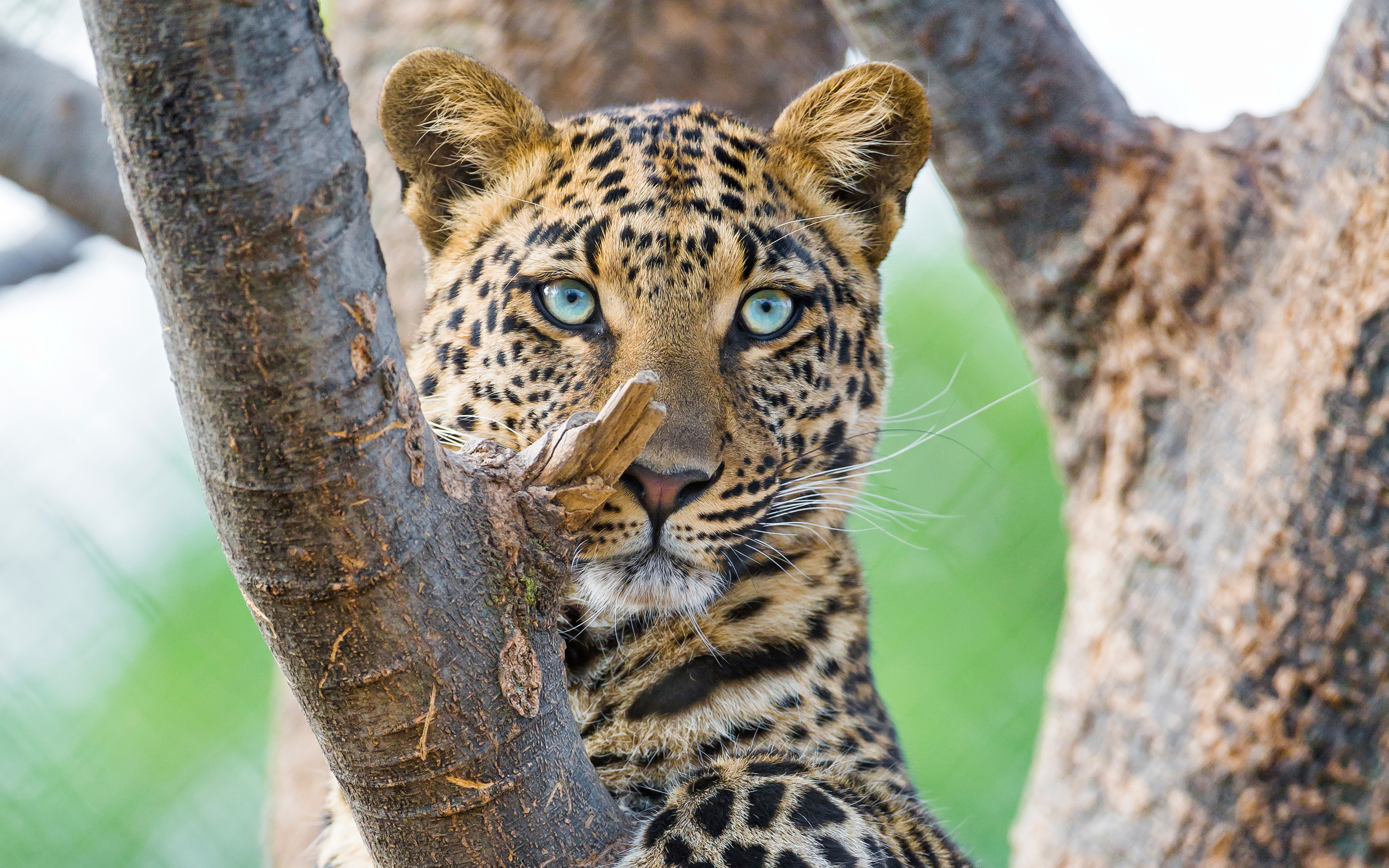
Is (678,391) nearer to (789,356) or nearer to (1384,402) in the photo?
(789,356)

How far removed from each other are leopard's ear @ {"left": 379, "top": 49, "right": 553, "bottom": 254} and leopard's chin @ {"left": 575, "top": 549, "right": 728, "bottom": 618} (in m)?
1.35

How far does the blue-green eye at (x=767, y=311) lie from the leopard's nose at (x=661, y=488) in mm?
623

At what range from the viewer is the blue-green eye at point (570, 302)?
317cm

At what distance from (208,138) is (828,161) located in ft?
7.95

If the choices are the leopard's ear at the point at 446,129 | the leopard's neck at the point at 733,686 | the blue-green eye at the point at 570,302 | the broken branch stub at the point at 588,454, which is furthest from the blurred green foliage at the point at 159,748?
the broken branch stub at the point at 588,454

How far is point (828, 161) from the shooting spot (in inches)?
146

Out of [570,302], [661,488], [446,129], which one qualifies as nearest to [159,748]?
[446,129]

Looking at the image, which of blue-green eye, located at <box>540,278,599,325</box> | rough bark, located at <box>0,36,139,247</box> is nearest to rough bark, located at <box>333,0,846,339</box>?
rough bark, located at <box>0,36,139,247</box>

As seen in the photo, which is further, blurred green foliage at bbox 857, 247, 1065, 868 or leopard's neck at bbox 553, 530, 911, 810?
blurred green foliage at bbox 857, 247, 1065, 868

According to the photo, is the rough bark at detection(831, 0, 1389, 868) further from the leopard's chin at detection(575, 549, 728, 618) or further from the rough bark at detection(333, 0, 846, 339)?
the rough bark at detection(333, 0, 846, 339)

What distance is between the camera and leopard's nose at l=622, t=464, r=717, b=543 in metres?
2.67

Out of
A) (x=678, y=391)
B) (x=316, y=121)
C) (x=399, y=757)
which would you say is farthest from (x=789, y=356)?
(x=316, y=121)

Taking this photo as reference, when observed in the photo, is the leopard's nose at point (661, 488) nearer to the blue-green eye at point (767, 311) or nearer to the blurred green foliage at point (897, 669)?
the blue-green eye at point (767, 311)

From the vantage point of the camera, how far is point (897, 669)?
30.1 feet
